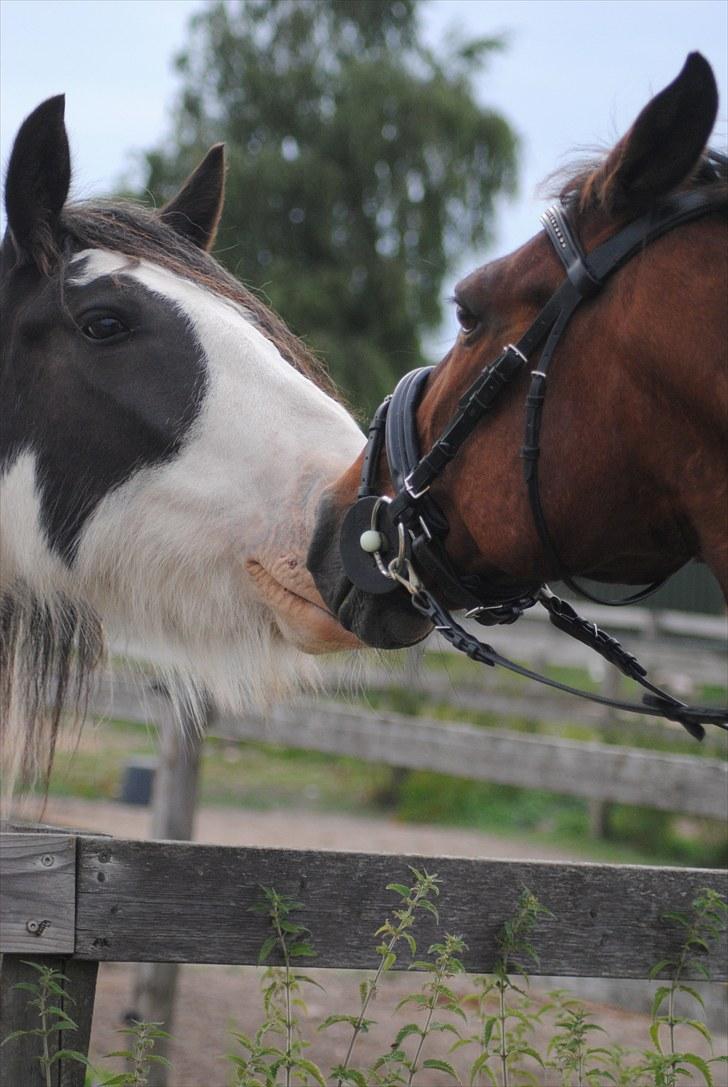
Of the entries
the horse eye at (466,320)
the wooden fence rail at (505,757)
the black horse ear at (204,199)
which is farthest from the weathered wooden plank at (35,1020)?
the wooden fence rail at (505,757)

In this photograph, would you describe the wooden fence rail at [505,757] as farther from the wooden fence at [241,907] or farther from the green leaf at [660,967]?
the green leaf at [660,967]

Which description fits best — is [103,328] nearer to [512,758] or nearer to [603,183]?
[603,183]

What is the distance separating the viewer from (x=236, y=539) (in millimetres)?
2816

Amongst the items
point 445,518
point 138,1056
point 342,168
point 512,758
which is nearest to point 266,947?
point 138,1056

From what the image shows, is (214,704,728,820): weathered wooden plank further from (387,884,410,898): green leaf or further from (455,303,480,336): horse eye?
(455,303,480,336): horse eye

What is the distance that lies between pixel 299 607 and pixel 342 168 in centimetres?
2186

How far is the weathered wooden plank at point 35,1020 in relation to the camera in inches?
94.7

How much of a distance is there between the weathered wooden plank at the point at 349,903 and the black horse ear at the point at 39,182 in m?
1.51

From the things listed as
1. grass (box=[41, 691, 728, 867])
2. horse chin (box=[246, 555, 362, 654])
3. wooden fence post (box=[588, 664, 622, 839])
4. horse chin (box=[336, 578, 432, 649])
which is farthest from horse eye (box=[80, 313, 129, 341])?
wooden fence post (box=[588, 664, 622, 839])

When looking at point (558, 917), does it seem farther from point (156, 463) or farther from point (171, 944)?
point (156, 463)

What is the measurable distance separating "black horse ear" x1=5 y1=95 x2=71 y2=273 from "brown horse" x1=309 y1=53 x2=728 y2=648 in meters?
1.25

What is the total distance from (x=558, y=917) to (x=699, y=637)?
12.9 m

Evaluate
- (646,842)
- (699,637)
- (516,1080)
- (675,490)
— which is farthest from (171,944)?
(699,637)

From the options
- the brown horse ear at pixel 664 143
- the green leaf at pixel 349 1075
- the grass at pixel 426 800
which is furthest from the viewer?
the grass at pixel 426 800
